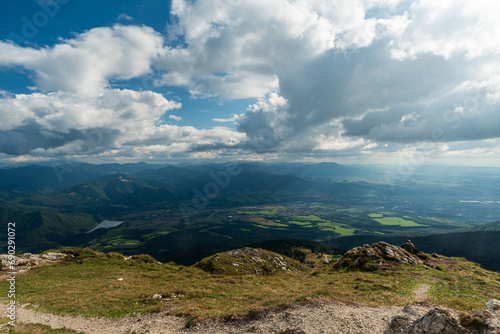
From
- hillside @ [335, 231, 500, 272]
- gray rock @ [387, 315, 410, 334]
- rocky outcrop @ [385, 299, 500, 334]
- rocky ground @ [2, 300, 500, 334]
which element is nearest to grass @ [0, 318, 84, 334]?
rocky ground @ [2, 300, 500, 334]

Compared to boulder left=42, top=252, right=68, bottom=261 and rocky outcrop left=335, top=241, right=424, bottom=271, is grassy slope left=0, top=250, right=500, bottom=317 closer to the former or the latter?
rocky outcrop left=335, top=241, right=424, bottom=271

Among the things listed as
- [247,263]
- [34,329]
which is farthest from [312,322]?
[247,263]

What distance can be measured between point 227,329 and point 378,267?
33.1m

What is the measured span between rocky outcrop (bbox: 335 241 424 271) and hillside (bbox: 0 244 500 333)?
0.28 m

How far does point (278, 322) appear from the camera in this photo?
17391 millimetres

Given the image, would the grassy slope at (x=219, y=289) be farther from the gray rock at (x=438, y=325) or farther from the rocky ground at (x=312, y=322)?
the gray rock at (x=438, y=325)

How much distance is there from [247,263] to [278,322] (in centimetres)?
3700

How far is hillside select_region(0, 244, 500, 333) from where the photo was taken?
18.2m

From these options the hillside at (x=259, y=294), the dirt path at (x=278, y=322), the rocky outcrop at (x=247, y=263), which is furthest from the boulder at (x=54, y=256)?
the dirt path at (x=278, y=322)

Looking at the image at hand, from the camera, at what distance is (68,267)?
42.2 metres

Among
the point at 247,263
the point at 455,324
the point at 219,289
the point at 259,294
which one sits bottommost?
the point at 247,263

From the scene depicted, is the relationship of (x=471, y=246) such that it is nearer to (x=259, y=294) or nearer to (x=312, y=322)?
(x=259, y=294)

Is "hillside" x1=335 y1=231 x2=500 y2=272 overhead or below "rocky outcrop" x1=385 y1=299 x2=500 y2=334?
below

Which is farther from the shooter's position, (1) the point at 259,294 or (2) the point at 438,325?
(1) the point at 259,294
